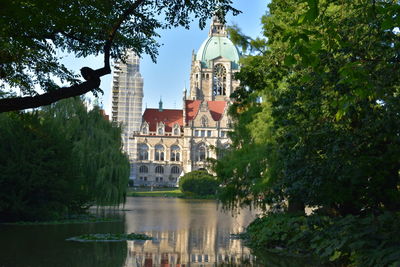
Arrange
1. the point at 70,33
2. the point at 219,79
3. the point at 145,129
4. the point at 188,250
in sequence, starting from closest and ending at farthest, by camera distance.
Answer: the point at 70,33, the point at 188,250, the point at 145,129, the point at 219,79

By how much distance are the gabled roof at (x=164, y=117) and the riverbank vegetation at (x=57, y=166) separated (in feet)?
220

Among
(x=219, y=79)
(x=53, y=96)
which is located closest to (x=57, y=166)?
(x=53, y=96)

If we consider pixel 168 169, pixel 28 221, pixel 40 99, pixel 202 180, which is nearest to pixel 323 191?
pixel 40 99

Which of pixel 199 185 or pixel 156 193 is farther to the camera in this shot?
pixel 156 193

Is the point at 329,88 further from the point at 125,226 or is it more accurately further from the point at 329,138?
the point at 125,226

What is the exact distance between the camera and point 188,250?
15.5 meters

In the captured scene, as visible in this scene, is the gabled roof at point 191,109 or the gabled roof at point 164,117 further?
the gabled roof at point 164,117

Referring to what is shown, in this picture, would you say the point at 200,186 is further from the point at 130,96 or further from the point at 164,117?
Answer: the point at 130,96

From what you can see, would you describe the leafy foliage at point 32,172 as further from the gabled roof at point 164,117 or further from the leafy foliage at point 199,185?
the gabled roof at point 164,117

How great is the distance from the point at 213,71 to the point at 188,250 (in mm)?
96431

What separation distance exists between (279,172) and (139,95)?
8387 cm

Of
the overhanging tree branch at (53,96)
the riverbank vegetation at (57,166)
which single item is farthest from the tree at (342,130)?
the riverbank vegetation at (57,166)

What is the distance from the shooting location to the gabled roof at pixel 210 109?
96.3 metres

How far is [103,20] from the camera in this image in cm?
→ 977
